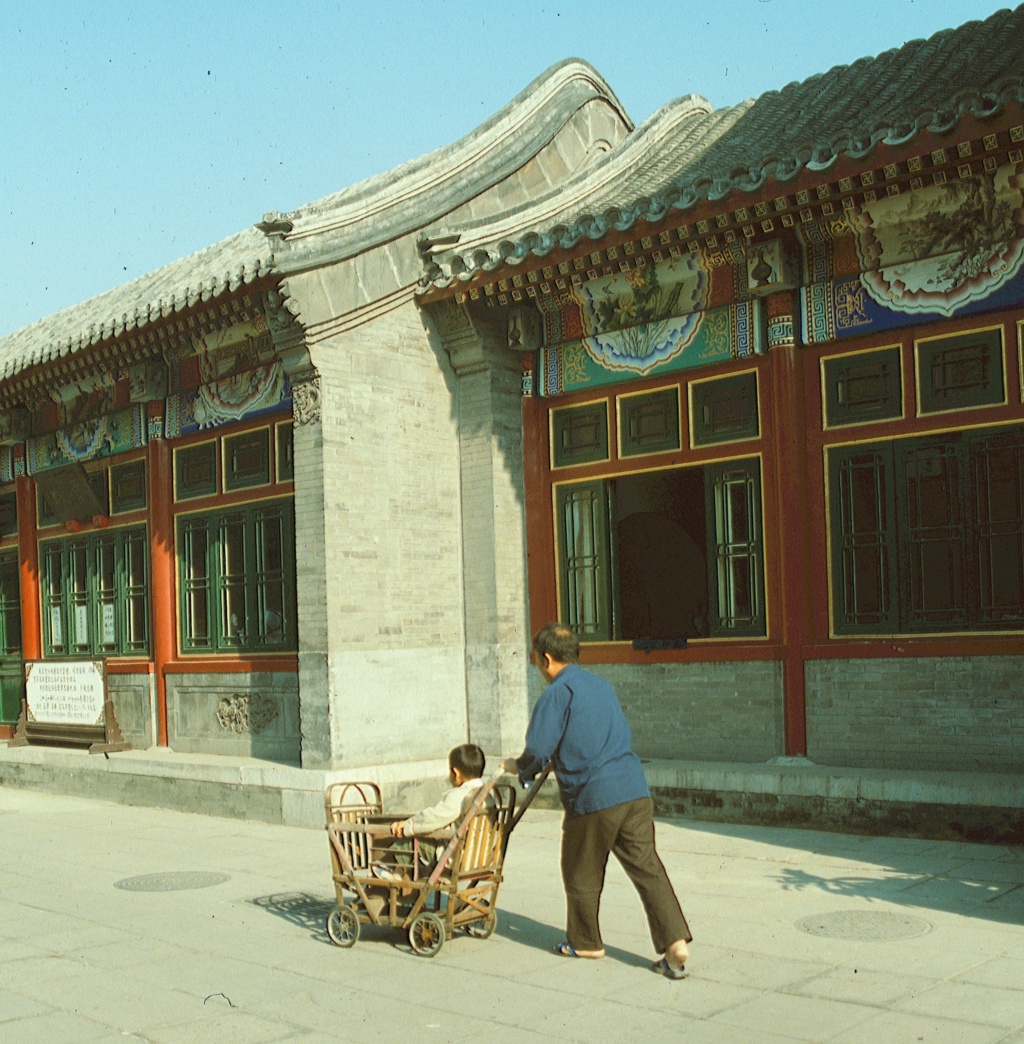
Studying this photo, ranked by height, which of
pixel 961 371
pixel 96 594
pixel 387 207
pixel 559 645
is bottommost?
pixel 559 645

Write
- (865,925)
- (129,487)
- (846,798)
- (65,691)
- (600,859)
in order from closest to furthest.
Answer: (600,859)
(865,925)
(846,798)
(65,691)
(129,487)

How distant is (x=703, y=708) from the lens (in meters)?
10.7

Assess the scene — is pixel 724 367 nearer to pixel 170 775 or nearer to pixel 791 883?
pixel 791 883

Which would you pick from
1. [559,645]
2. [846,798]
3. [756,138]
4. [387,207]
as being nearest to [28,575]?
[387,207]

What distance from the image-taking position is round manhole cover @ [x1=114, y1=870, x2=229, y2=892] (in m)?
8.52

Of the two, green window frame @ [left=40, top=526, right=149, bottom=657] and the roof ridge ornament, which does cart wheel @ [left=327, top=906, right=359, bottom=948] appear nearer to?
the roof ridge ornament

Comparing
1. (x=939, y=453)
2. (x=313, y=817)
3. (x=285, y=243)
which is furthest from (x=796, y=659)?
(x=285, y=243)

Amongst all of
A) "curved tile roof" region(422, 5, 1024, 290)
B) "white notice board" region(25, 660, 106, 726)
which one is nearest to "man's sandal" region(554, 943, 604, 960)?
"curved tile roof" region(422, 5, 1024, 290)

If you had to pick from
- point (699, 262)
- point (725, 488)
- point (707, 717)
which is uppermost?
point (699, 262)

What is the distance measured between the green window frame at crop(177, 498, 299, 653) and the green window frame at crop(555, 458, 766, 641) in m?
2.80

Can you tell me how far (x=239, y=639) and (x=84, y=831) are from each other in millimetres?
2544

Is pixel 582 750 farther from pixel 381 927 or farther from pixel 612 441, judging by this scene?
pixel 612 441

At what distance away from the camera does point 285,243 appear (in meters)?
Result: 11.0

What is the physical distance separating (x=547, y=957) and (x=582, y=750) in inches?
41.5
